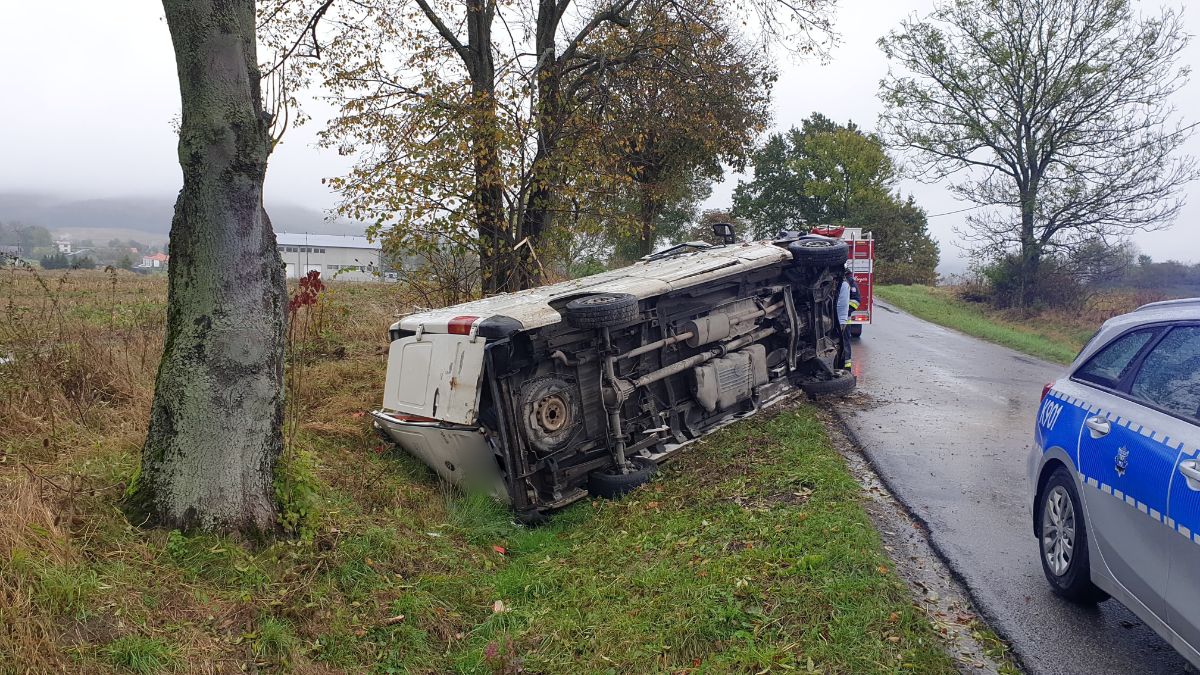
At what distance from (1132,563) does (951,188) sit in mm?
27102

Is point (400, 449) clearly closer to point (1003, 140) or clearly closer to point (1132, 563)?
point (1132, 563)

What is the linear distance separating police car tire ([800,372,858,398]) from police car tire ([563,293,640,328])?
12.4 ft

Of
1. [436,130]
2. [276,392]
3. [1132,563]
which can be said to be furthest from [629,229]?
[1132,563]

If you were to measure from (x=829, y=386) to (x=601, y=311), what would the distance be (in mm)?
4223

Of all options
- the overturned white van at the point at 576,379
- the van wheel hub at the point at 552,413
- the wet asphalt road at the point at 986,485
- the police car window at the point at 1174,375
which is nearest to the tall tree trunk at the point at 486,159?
the overturned white van at the point at 576,379

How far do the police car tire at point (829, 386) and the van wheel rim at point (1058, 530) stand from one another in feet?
16.3

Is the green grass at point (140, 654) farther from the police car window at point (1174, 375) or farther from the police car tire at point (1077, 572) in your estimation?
the police car window at point (1174, 375)

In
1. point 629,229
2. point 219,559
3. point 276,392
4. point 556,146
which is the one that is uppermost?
point 556,146

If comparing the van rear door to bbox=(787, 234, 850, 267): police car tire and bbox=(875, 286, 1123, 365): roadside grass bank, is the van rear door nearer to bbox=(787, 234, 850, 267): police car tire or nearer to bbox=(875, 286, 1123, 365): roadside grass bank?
bbox=(787, 234, 850, 267): police car tire

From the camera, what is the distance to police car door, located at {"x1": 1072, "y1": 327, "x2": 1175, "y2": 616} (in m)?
3.41

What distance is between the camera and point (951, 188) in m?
27.9

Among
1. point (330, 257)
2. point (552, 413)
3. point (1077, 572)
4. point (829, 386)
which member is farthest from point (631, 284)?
point (330, 257)

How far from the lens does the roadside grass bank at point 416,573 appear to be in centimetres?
362

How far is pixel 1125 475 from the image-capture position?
3.66 meters
